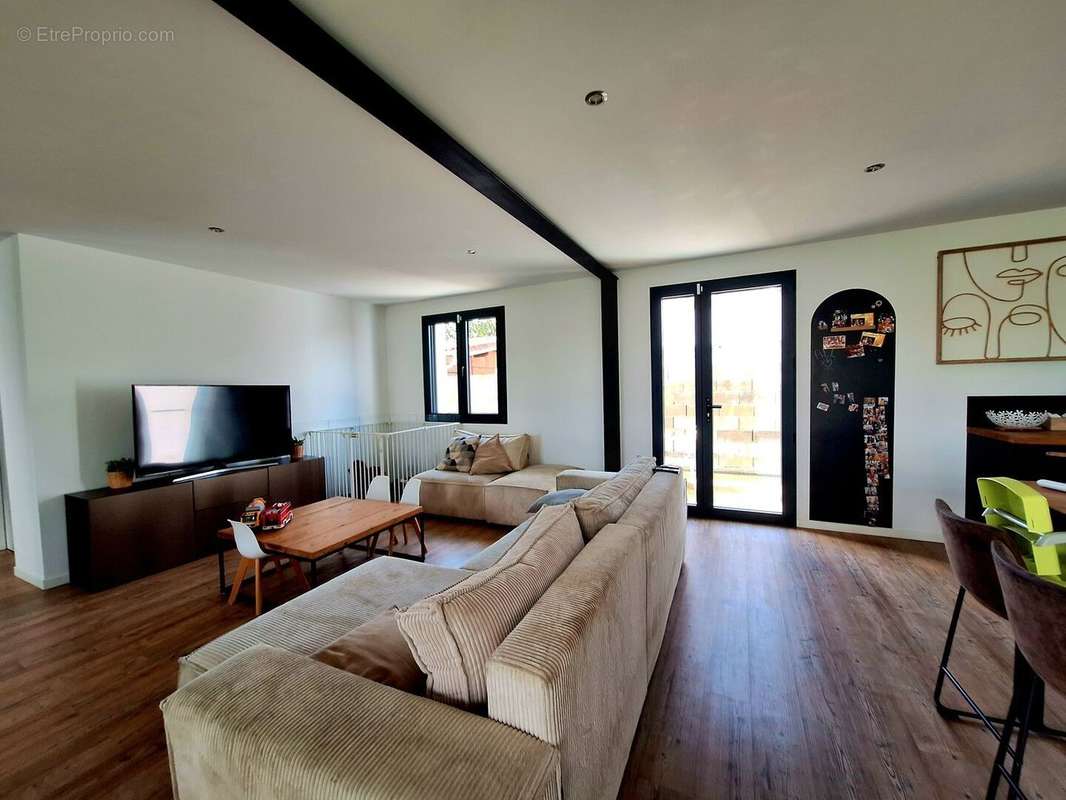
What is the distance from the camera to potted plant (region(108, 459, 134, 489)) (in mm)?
3178

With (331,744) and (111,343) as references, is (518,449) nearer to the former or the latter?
(111,343)

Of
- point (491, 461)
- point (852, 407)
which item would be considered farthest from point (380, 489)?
point (852, 407)

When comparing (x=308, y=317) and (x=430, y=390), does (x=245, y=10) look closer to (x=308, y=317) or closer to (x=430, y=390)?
(x=308, y=317)

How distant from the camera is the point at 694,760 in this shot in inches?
60.0

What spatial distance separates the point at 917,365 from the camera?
3.36 m

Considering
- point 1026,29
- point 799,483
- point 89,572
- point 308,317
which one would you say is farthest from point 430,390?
point 1026,29

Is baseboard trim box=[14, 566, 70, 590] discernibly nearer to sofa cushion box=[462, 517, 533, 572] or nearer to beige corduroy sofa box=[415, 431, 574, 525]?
beige corduroy sofa box=[415, 431, 574, 525]

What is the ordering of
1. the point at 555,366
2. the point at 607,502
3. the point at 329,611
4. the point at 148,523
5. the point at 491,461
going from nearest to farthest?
the point at 329,611 → the point at 607,502 → the point at 148,523 → the point at 491,461 → the point at 555,366

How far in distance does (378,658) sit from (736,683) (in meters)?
1.61

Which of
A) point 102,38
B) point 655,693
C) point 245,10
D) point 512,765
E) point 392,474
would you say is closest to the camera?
point 512,765

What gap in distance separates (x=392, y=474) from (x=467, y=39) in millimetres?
4331

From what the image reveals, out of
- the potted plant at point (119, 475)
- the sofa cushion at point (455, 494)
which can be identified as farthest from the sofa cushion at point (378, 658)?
the potted plant at point (119, 475)

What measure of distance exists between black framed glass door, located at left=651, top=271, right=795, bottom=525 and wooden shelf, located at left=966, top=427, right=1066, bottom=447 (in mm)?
1237

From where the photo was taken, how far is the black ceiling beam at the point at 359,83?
1226 millimetres
